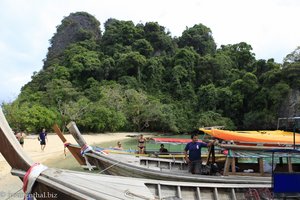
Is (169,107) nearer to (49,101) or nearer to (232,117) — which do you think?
(232,117)

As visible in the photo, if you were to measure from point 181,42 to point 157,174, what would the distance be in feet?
221

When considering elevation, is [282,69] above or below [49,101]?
above

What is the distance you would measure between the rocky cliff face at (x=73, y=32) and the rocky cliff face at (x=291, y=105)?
44.9 metres

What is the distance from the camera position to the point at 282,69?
4456cm

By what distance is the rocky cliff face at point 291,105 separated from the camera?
1706 inches

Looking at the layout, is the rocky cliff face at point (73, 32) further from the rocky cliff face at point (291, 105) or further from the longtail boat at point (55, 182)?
the longtail boat at point (55, 182)

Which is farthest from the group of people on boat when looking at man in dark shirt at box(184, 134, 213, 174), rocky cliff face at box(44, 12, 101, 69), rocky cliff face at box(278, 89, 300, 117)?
rocky cliff face at box(44, 12, 101, 69)

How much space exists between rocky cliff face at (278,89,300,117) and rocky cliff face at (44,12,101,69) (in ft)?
147

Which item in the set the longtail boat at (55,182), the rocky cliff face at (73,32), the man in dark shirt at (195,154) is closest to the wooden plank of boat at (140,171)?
the man in dark shirt at (195,154)

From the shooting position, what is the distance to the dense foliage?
141ft

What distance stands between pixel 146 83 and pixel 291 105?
85.3 ft

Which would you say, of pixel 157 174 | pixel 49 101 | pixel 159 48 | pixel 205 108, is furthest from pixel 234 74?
pixel 157 174

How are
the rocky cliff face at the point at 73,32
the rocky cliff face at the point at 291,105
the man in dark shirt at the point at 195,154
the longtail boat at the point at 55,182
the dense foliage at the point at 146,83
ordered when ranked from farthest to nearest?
the rocky cliff face at the point at 73,32 → the rocky cliff face at the point at 291,105 → the dense foliage at the point at 146,83 → the man in dark shirt at the point at 195,154 → the longtail boat at the point at 55,182

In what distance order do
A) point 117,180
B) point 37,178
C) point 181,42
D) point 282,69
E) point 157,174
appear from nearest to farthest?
point 37,178, point 117,180, point 157,174, point 282,69, point 181,42
